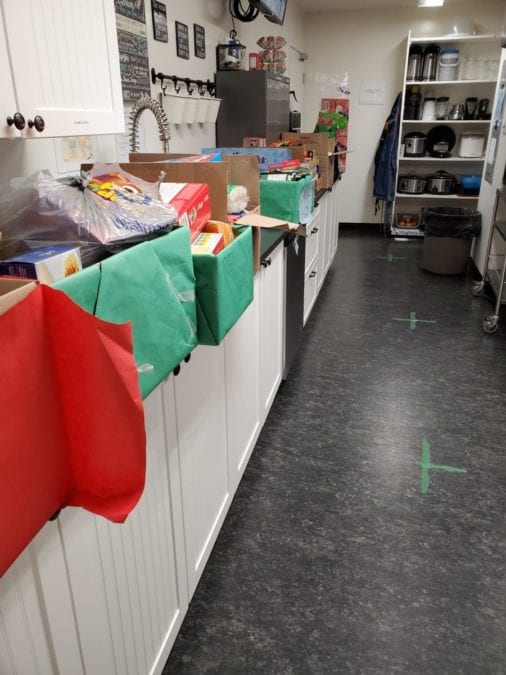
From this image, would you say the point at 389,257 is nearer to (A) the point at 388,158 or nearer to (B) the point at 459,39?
(A) the point at 388,158

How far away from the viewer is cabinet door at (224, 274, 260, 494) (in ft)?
5.65

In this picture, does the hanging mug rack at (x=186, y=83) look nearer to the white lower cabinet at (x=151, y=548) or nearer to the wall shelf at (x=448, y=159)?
the white lower cabinet at (x=151, y=548)

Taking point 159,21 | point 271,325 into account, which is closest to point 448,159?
point 159,21

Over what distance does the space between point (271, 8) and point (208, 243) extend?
292cm

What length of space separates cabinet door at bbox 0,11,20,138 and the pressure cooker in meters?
5.83

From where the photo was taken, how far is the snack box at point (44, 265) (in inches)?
29.6

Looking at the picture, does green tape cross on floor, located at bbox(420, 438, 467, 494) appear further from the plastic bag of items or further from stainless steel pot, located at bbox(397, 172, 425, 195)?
stainless steel pot, located at bbox(397, 172, 425, 195)

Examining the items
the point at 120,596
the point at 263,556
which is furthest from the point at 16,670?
the point at 263,556

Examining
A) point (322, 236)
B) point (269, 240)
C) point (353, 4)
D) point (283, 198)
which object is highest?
point (353, 4)

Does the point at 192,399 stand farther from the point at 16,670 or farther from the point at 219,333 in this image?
the point at 16,670

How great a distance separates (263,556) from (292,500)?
1.00 ft

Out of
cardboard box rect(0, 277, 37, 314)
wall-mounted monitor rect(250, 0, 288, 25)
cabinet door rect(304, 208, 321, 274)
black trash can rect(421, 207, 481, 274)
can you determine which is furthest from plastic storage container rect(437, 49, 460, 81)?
cardboard box rect(0, 277, 37, 314)

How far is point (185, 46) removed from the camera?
2816 mm

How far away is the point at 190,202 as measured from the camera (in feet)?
4.23
